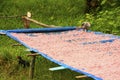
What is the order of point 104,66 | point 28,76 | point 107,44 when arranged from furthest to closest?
1. point 28,76
2. point 107,44
3. point 104,66

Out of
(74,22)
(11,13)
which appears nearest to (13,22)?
(11,13)

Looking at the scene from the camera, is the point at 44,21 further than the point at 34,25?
Yes

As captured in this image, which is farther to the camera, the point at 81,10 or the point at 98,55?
the point at 81,10

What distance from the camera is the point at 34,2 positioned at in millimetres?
13570

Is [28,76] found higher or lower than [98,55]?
lower

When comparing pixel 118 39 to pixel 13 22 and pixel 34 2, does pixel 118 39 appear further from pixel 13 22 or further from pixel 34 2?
pixel 34 2

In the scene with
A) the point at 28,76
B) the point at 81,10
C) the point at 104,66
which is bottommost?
the point at 28,76

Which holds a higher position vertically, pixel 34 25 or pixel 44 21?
pixel 44 21

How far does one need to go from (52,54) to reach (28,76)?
62.0 inches

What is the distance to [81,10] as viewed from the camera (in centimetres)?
1286

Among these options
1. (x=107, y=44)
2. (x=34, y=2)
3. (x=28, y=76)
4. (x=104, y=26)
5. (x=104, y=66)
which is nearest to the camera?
(x=104, y=66)

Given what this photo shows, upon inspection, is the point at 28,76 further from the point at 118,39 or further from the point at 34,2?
the point at 34,2

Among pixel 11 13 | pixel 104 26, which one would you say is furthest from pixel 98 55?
pixel 11 13

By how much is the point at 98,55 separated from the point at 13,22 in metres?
6.72
